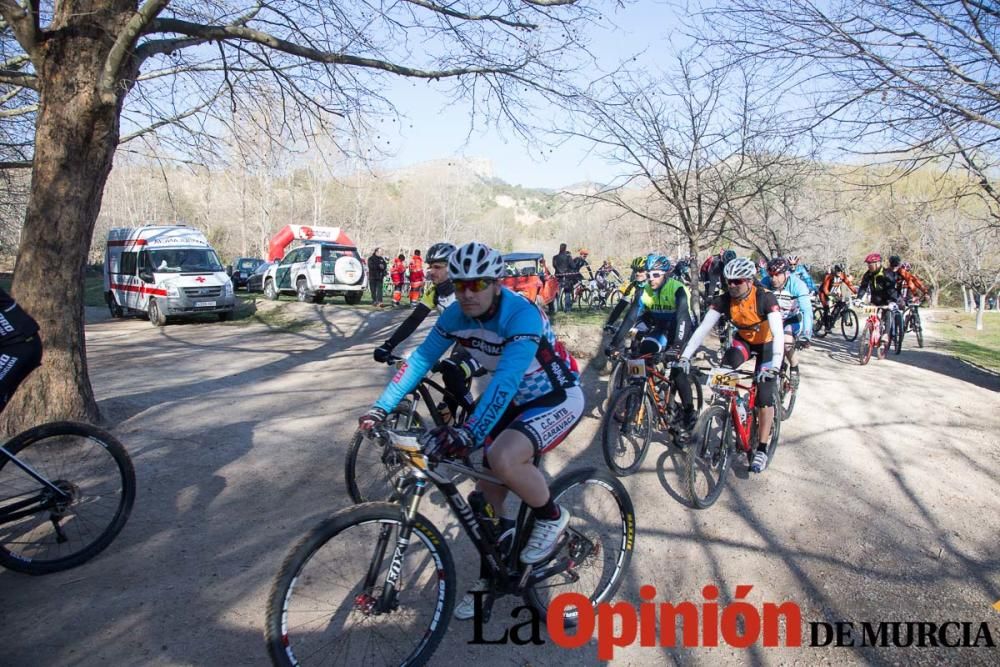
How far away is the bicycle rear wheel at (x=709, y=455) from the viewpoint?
4961 millimetres

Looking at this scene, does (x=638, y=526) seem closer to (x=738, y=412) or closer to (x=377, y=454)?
(x=738, y=412)

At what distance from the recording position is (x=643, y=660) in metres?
3.21

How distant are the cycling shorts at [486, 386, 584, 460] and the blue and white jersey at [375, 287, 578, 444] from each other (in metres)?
0.05

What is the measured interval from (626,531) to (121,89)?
5.99m

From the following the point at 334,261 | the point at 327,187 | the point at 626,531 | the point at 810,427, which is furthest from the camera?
the point at 327,187

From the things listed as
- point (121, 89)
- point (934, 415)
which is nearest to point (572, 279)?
point (934, 415)

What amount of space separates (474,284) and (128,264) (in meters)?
18.0

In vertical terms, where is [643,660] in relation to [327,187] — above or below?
below

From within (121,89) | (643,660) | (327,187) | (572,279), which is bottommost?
(643,660)

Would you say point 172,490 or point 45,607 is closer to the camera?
point 45,607

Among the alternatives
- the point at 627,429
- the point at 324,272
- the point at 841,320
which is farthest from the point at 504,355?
the point at 324,272

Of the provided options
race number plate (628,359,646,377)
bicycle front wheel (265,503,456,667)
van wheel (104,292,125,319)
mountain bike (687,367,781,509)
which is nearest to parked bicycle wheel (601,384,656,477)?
race number plate (628,359,646,377)

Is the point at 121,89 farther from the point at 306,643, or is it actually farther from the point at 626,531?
the point at 626,531

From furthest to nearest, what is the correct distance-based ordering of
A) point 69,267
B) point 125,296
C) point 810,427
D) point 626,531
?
point 125,296, point 810,427, point 69,267, point 626,531
